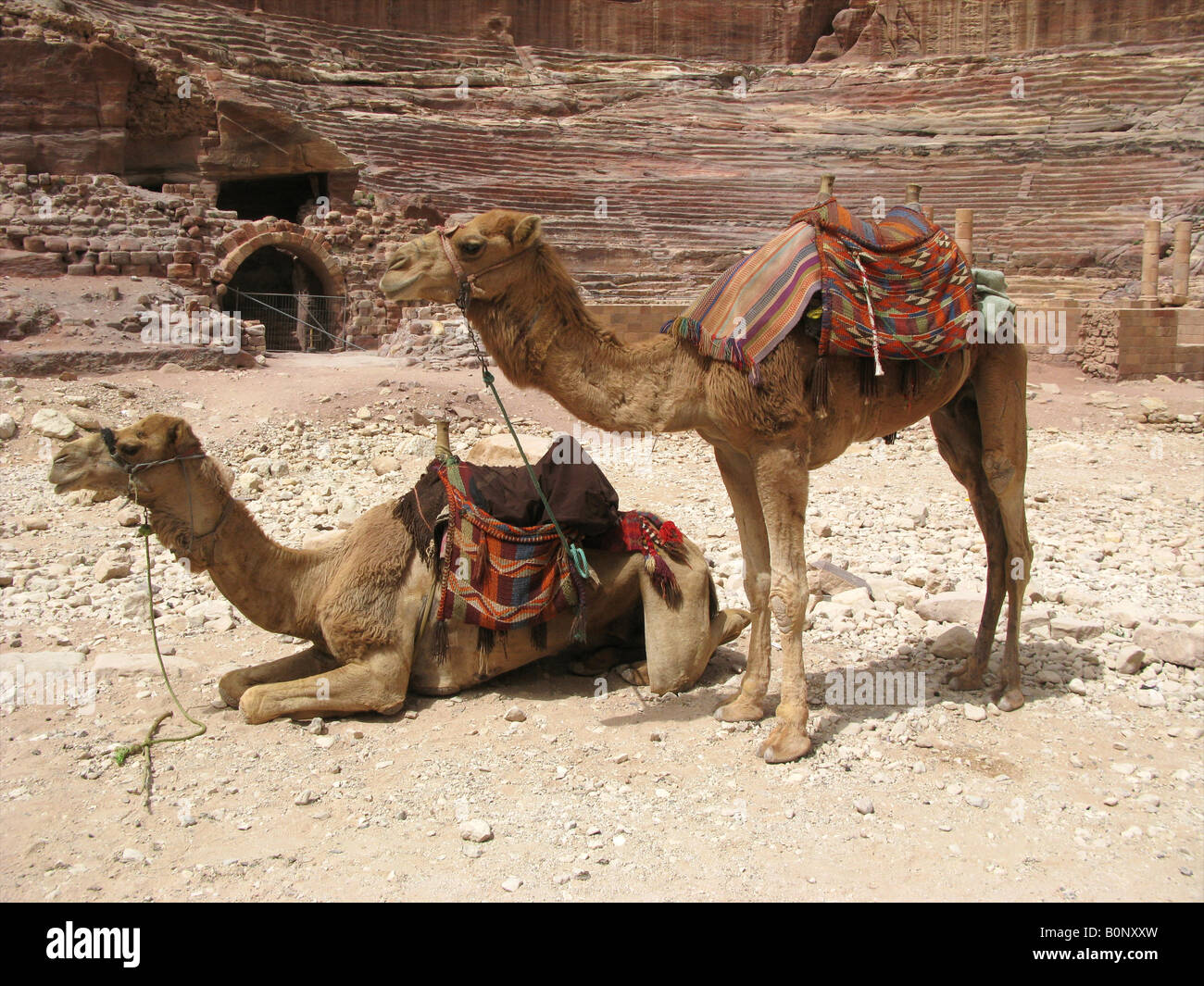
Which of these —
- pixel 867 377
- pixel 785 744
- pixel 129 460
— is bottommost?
pixel 785 744

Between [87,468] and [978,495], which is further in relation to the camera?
[978,495]

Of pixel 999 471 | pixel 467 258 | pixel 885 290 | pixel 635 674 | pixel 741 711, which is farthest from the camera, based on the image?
pixel 635 674

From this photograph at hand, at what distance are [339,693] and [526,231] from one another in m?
2.44

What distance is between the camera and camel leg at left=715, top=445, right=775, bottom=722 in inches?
204

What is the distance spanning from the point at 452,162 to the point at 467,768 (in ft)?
107

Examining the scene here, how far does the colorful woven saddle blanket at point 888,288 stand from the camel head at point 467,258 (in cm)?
141

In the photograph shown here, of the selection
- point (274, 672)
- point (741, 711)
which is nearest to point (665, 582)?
point (741, 711)

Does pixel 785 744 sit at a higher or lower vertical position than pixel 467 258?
lower

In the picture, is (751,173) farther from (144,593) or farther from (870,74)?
(144,593)

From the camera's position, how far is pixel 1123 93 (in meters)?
37.2

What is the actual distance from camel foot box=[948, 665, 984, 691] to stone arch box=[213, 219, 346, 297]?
68.7ft

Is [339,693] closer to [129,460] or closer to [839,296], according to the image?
[129,460]

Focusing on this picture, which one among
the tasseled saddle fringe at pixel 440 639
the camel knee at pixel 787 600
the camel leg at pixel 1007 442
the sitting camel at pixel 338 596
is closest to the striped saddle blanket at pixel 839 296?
the camel leg at pixel 1007 442

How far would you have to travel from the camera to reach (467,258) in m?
4.47
